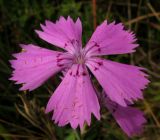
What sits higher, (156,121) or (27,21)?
(27,21)

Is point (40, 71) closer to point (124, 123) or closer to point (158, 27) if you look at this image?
point (124, 123)

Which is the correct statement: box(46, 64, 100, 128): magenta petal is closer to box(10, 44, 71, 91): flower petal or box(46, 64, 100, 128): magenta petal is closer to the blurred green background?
box(10, 44, 71, 91): flower petal

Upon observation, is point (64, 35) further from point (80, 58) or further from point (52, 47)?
point (52, 47)

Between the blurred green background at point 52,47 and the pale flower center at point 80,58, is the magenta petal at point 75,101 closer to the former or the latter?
the pale flower center at point 80,58

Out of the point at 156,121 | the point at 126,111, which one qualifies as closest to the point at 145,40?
the point at 156,121

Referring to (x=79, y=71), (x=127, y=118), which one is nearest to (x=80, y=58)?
(x=79, y=71)

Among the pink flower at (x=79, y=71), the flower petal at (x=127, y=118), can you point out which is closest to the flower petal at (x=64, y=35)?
the pink flower at (x=79, y=71)
